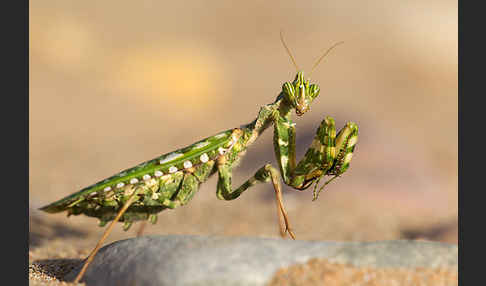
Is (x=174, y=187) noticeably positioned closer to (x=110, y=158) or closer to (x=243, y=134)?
(x=243, y=134)

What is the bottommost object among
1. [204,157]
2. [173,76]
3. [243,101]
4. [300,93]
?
[204,157]

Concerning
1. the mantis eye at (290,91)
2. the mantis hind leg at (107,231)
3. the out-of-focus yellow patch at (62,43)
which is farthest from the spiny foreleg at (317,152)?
the out-of-focus yellow patch at (62,43)

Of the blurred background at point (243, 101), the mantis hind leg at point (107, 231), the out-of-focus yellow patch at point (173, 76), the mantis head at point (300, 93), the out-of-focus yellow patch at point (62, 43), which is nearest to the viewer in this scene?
the mantis hind leg at point (107, 231)

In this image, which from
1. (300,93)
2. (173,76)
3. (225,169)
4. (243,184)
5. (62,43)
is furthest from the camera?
(173,76)

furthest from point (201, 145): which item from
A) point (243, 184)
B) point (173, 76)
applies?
point (173, 76)

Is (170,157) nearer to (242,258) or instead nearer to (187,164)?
(187,164)

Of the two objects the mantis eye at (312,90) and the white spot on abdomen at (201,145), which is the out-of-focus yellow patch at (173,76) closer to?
the white spot on abdomen at (201,145)
